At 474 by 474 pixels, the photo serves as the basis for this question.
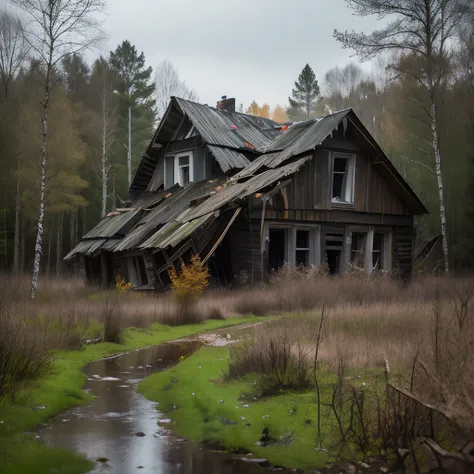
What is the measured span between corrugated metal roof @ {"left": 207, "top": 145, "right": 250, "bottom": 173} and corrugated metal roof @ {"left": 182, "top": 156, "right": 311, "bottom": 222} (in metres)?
1.93

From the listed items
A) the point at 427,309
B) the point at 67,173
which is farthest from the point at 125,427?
the point at 67,173

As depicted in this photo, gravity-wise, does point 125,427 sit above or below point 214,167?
below

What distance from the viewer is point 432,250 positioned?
29.7 m

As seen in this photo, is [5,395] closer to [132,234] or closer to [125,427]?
[125,427]

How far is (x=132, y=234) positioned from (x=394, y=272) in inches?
458

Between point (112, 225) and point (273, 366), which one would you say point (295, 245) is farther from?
point (273, 366)

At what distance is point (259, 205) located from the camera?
20.0 meters

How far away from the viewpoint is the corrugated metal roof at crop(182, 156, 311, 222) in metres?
19.3

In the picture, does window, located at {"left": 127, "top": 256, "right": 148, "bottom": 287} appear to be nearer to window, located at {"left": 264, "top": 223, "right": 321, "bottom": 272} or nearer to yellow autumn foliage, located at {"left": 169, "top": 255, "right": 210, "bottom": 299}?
window, located at {"left": 264, "top": 223, "right": 321, "bottom": 272}

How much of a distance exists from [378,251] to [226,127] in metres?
9.57

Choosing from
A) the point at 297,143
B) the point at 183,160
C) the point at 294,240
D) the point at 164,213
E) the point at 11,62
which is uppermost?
the point at 11,62

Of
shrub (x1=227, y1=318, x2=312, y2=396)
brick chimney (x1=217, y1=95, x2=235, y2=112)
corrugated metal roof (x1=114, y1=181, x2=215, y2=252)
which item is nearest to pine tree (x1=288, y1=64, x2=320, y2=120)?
brick chimney (x1=217, y1=95, x2=235, y2=112)

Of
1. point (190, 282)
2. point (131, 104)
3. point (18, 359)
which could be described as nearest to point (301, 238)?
point (190, 282)

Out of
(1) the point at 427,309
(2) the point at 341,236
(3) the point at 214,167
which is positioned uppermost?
(3) the point at 214,167
